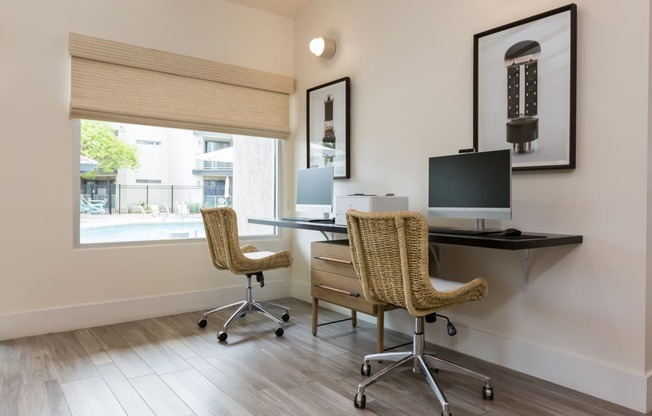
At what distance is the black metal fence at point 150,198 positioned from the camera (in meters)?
3.72

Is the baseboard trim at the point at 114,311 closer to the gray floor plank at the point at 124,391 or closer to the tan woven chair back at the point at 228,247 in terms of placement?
the tan woven chair back at the point at 228,247

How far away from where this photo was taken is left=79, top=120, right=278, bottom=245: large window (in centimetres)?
368

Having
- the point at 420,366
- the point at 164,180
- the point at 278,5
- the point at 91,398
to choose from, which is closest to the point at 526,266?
the point at 420,366

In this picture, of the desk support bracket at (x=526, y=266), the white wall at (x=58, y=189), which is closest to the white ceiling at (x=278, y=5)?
the white wall at (x=58, y=189)

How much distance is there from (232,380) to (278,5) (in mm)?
3437

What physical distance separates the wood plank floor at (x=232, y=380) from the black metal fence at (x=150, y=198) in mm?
1045

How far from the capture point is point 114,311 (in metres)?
3.65

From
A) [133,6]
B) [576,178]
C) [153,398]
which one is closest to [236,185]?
[133,6]

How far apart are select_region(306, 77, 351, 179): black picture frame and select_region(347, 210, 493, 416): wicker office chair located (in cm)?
167

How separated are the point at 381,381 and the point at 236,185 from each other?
8.34 ft

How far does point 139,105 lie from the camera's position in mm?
3740

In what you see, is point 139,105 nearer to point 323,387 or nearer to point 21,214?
point 21,214

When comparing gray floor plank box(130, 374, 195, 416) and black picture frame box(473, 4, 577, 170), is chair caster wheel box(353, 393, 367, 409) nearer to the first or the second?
gray floor plank box(130, 374, 195, 416)

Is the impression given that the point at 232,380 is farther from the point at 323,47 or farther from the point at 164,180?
the point at 323,47
